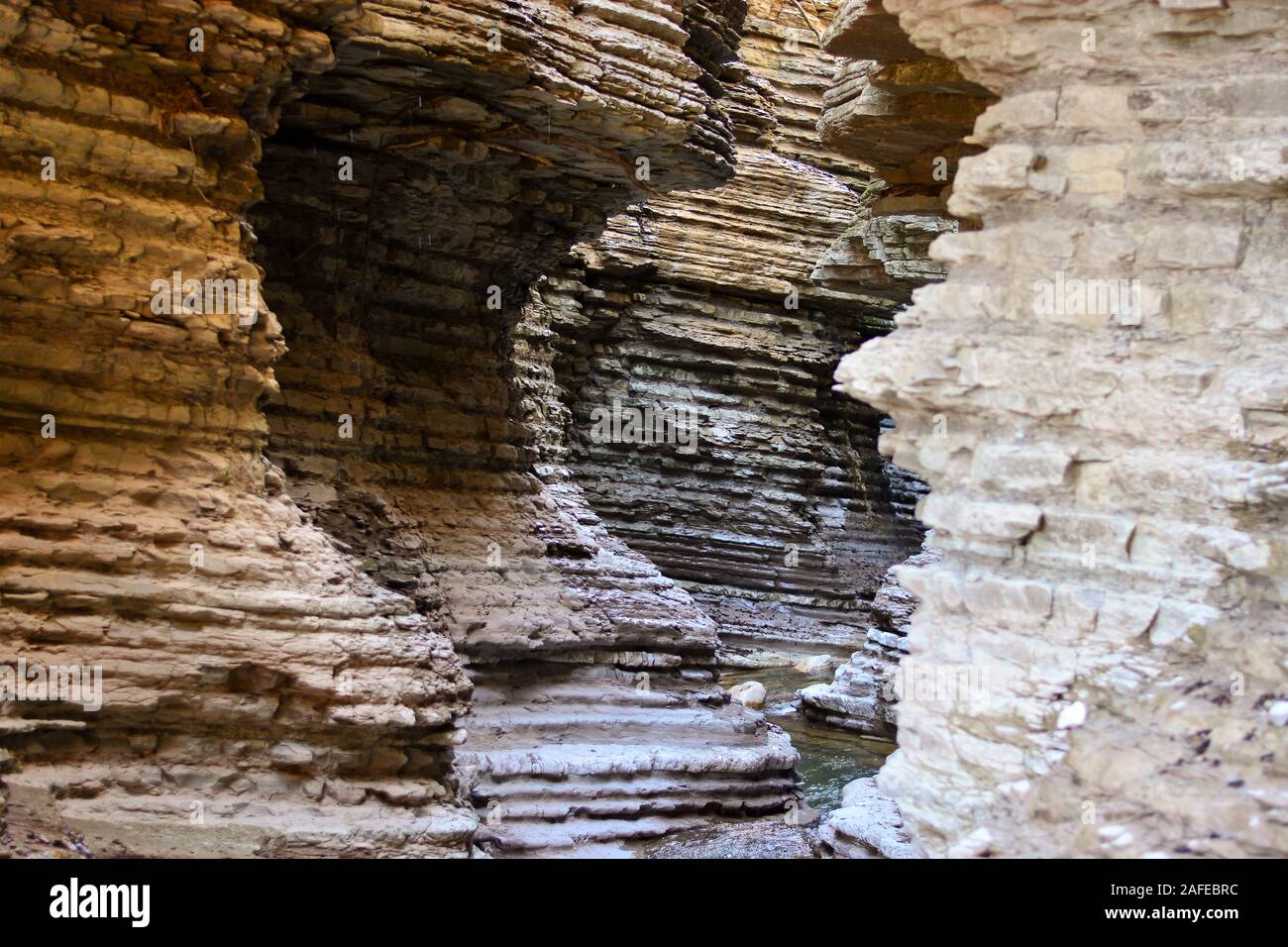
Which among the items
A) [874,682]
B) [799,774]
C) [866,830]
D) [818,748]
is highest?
[874,682]

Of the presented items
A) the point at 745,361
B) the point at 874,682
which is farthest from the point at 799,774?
the point at 745,361

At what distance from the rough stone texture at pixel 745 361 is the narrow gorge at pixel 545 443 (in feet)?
16.2

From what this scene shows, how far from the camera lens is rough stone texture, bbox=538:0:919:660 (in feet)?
70.7

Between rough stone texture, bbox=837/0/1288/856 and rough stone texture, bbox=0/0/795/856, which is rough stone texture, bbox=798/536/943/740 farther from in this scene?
rough stone texture, bbox=837/0/1288/856

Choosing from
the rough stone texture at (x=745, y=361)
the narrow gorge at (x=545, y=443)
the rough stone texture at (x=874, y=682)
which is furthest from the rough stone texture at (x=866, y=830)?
the rough stone texture at (x=745, y=361)

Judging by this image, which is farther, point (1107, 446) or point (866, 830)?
point (866, 830)

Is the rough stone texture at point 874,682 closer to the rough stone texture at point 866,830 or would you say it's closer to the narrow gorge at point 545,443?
the narrow gorge at point 545,443

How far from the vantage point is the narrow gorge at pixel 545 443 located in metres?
5.75

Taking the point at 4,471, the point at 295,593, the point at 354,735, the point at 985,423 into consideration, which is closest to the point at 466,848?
the point at 354,735

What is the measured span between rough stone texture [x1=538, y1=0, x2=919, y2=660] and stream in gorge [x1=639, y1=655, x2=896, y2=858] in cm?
155

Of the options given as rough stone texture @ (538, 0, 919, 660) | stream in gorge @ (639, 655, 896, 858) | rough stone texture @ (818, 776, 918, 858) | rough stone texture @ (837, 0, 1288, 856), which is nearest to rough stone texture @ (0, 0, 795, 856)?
stream in gorge @ (639, 655, 896, 858)

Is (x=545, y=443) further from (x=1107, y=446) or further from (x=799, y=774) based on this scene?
(x=1107, y=446)

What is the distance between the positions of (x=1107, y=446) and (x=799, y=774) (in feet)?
29.3

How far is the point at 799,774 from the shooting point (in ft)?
46.9
